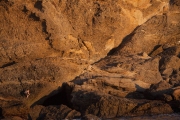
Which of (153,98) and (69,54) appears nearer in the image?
(153,98)

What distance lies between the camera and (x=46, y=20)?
1054 centimetres

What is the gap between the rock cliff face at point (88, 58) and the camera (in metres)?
8.81

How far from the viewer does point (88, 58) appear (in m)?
11.3

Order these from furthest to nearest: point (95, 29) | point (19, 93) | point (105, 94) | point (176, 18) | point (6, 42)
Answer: point (176, 18) < point (95, 29) < point (6, 42) < point (19, 93) < point (105, 94)

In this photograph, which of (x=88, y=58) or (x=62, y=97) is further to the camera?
(x=88, y=58)

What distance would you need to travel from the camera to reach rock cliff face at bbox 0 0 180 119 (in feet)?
28.9

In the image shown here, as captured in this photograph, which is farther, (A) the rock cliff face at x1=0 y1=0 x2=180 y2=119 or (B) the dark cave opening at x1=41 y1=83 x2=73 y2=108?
(B) the dark cave opening at x1=41 y1=83 x2=73 y2=108

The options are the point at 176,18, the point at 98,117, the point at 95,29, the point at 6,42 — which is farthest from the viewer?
the point at 176,18

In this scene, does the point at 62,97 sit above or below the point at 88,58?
below

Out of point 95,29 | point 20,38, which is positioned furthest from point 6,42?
point 95,29

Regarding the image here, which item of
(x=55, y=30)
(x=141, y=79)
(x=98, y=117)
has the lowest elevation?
(x=98, y=117)

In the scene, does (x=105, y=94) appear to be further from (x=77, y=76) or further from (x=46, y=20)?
(x=46, y=20)

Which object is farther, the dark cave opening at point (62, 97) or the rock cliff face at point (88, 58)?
the dark cave opening at point (62, 97)

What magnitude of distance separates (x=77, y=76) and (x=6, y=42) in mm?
2310
